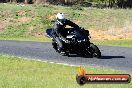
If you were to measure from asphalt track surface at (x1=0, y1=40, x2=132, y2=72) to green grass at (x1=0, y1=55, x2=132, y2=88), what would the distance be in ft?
4.20

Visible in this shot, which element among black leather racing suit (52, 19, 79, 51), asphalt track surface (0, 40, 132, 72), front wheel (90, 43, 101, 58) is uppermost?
black leather racing suit (52, 19, 79, 51)

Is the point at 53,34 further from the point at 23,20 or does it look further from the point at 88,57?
the point at 23,20

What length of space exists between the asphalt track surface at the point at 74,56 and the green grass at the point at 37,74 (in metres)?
1.28

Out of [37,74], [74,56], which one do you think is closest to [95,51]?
[74,56]

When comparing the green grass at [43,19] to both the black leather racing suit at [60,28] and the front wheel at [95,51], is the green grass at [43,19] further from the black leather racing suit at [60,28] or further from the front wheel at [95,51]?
the front wheel at [95,51]

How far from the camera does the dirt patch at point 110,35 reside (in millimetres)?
34725

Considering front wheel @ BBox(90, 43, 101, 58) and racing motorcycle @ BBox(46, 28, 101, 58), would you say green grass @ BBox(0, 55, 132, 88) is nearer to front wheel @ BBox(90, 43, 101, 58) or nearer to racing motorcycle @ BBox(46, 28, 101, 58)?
racing motorcycle @ BBox(46, 28, 101, 58)

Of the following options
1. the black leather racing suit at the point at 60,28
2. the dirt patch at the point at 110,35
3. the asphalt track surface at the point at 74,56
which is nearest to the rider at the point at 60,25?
the black leather racing suit at the point at 60,28

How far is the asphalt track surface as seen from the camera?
16484mm

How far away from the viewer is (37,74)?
12992 millimetres

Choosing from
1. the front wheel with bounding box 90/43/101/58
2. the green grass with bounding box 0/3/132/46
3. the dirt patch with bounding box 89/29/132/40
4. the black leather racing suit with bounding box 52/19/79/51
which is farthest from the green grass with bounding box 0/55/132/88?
the green grass with bounding box 0/3/132/46

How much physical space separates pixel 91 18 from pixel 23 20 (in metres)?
6.94

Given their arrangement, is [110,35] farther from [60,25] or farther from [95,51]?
[95,51]

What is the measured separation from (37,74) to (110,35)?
23.8 meters
